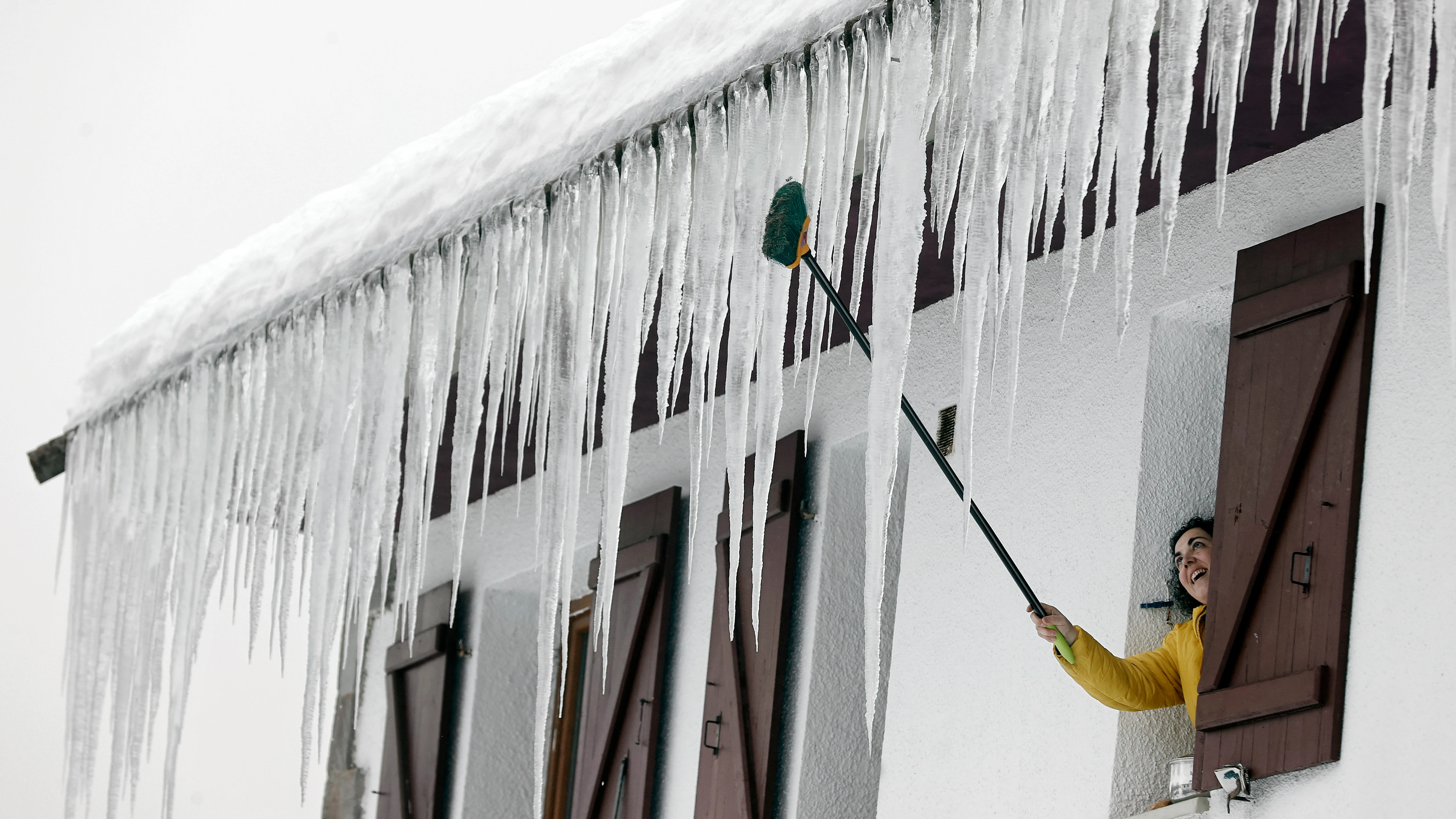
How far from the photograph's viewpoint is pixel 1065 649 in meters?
4.25

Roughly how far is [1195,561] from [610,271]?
1.63 metres

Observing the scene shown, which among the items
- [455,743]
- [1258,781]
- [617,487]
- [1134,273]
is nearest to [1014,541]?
[1134,273]

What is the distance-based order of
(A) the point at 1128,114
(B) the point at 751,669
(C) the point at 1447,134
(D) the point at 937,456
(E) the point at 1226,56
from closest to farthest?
(C) the point at 1447,134
(E) the point at 1226,56
(A) the point at 1128,114
(D) the point at 937,456
(B) the point at 751,669

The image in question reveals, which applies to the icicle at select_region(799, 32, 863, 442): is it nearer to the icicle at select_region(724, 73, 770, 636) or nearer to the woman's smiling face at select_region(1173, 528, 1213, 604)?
the icicle at select_region(724, 73, 770, 636)

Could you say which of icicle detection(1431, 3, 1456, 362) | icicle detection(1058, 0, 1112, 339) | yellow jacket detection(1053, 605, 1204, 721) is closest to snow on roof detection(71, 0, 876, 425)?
icicle detection(1058, 0, 1112, 339)

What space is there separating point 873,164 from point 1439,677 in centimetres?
157

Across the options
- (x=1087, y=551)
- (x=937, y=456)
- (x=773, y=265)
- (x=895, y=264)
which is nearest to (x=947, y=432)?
(x=1087, y=551)

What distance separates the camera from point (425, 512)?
15.8 feet

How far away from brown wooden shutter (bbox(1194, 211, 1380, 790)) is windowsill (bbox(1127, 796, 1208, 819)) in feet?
0.18

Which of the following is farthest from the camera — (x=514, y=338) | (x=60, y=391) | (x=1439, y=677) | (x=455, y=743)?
(x=60, y=391)

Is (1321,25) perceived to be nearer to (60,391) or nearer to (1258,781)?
(1258,781)

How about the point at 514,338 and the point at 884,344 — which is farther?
the point at 514,338

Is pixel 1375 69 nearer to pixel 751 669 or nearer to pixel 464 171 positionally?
pixel 464 171

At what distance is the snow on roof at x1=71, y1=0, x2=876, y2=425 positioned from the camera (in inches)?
148
